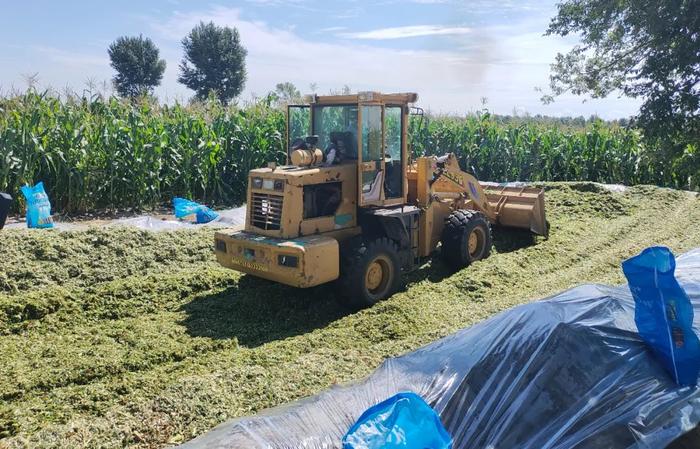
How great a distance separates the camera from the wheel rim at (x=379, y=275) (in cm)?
696

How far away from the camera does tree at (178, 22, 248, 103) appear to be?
49.8 m

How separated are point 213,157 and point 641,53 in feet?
31.0

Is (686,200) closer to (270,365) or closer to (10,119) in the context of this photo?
(270,365)

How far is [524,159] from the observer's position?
17.3 m

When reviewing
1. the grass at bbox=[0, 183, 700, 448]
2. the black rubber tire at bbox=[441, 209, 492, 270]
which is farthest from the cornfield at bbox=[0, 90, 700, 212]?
the grass at bbox=[0, 183, 700, 448]

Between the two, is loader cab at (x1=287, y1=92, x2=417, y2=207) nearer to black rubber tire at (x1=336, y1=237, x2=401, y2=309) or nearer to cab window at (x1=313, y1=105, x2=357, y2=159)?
cab window at (x1=313, y1=105, x2=357, y2=159)

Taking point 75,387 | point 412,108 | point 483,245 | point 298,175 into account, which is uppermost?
point 412,108

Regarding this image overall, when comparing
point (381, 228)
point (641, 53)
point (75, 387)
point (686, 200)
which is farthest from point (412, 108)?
point (686, 200)

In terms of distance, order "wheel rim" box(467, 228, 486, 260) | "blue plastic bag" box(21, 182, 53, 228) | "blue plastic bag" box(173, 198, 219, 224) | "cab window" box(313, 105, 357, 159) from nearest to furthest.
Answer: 1. "cab window" box(313, 105, 357, 159)
2. "wheel rim" box(467, 228, 486, 260)
3. "blue plastic bag" box(21, 182, 53, 228)
4. "blue plastic bag" box(173, 198, 219, 224)

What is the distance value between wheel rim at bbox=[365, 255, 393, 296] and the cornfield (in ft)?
12.1

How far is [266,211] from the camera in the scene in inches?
270

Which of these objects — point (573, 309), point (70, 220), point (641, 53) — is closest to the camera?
point (573, 309)

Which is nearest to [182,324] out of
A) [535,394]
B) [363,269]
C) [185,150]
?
[363,269]

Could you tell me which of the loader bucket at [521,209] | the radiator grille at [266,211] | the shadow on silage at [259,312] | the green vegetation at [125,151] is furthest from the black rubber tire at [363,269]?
the green vegetation at [125,151]
